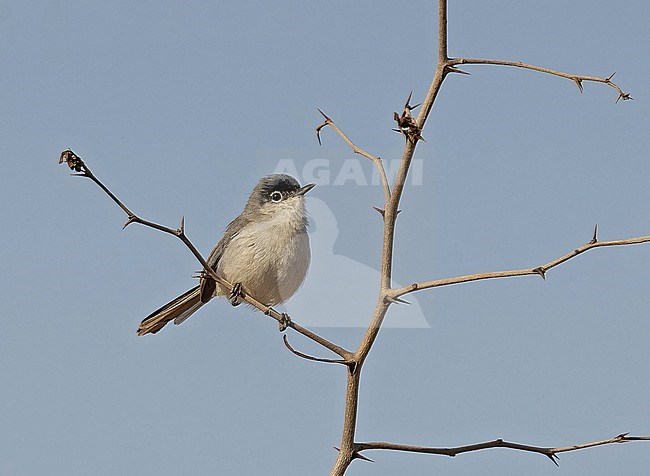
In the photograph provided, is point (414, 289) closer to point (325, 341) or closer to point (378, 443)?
point (325, 341)

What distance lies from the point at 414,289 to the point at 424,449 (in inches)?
14.0

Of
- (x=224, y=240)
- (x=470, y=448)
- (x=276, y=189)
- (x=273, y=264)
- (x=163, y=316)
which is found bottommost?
(x=470, y=448)

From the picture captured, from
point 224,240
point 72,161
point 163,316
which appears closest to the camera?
point 72,161

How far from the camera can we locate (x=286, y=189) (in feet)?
10.5

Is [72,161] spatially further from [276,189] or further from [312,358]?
[276,189]

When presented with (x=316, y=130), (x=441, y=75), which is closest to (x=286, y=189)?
(x=316, y=130)

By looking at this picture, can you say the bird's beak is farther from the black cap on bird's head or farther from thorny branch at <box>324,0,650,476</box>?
thorny branch at <box>324,0,650,476</box>

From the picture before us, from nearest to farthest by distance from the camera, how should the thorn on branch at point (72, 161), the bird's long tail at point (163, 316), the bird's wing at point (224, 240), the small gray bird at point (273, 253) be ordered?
the thorn on branch at point (72, 161)
the bird's long tail at point (163, 316)
the small gray bird at point (273, 253)
the bird's wing at point (224, 240)

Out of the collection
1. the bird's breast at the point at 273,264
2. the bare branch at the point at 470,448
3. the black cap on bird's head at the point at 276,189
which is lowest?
the bare branch at the point at 470,448

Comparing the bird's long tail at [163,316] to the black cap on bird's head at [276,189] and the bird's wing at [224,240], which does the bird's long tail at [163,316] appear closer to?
the bird's wing at [224,240]

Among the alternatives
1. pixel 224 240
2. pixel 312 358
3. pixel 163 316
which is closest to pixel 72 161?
pixel 312 358

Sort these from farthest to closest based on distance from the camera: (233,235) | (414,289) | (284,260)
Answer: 1. (233,235)
2. (284,260)
3. (414,289)

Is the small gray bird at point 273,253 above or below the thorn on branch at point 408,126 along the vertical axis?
above

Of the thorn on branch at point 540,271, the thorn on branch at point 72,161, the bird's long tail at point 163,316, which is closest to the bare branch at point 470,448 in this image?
the thorn on branch at point 540,271
